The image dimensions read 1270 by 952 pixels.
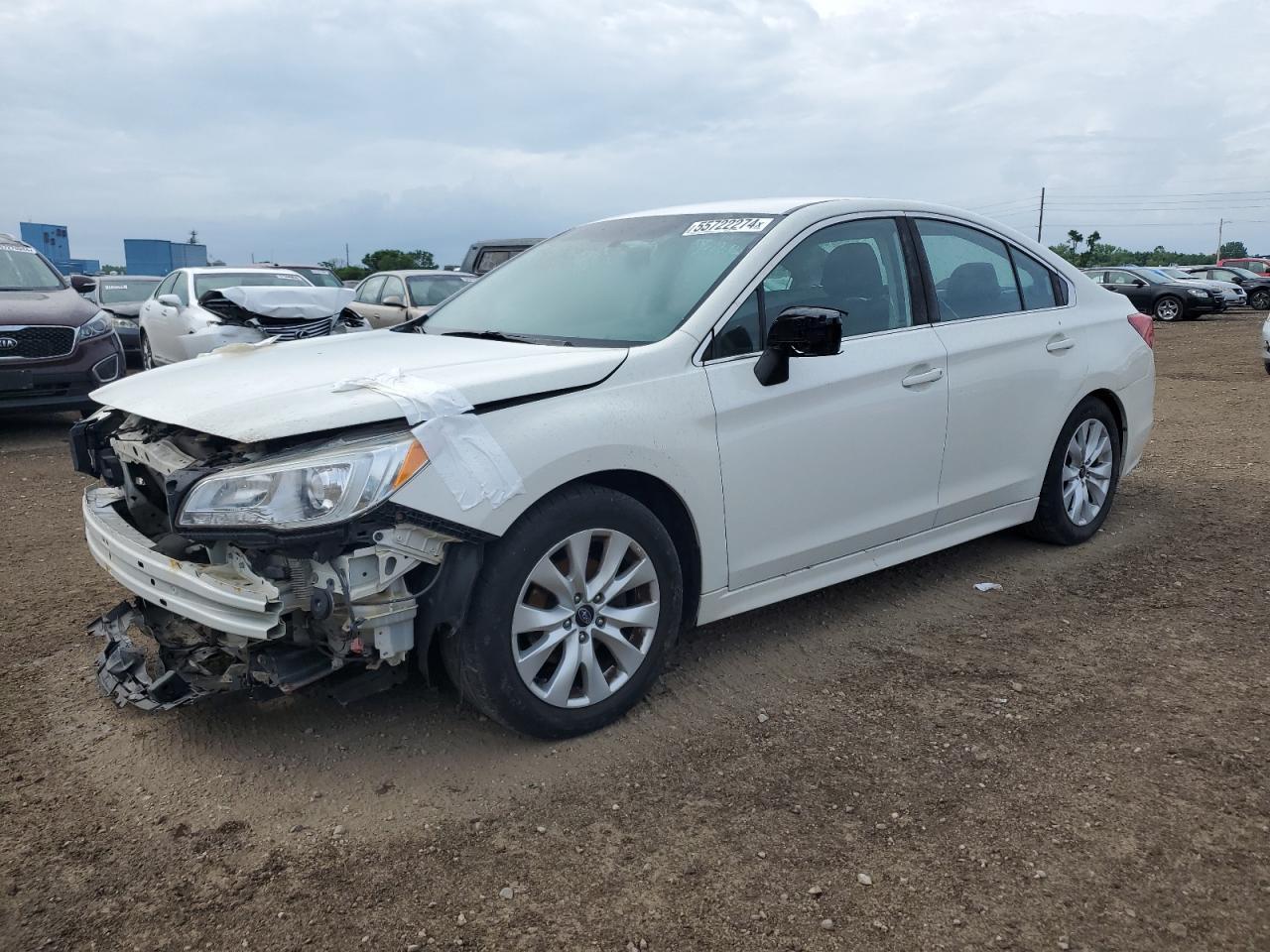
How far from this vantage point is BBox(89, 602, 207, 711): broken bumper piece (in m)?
3.27

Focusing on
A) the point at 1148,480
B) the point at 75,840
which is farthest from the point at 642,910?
the point at 1148,480

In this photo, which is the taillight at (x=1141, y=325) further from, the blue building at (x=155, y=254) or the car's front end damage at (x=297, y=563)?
the blue building at (x=155, y=254)

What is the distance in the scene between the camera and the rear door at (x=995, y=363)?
449cm

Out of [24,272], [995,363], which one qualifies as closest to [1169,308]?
[995,363]

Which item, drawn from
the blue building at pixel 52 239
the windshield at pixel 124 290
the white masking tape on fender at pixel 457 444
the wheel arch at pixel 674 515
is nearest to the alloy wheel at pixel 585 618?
the wheel arch at pixel 674 515

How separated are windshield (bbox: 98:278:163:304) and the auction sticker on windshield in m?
15.4

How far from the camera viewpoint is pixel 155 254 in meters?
52.3

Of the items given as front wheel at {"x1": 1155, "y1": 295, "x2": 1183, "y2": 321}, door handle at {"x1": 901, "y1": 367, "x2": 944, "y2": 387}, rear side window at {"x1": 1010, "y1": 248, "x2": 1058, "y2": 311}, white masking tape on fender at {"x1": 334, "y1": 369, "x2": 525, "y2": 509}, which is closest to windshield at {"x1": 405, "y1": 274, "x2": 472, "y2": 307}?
rear side window at {"x1": 1010, "y1": 248, "x2": 1058, "y2": 311}

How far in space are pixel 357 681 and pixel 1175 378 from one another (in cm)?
1275

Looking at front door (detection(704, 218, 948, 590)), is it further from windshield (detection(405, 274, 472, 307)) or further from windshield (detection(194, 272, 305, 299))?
windshield (detection(194, 272, 305, 299))

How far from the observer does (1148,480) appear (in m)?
6.93

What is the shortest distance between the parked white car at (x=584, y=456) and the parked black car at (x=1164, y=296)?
24.7 meters

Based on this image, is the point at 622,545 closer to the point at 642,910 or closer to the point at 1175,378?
the point at 642,910

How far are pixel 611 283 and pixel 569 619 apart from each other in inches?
57.4
